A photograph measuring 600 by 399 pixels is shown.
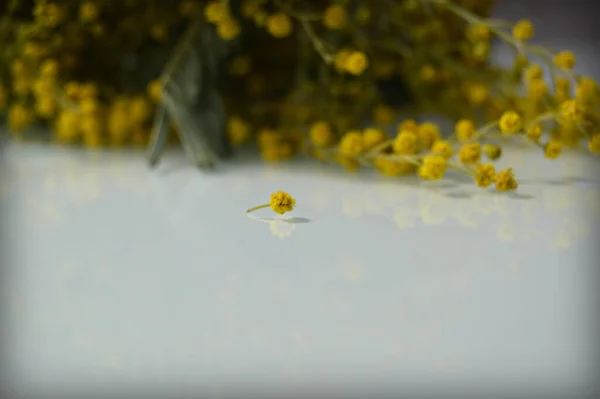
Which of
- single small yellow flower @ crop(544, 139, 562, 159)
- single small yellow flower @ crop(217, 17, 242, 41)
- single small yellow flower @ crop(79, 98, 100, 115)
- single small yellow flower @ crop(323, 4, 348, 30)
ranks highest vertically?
single small yellow flower @ crop(323, 4, 348, 30)

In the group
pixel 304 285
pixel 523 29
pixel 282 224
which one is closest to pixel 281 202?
pixel 282 224

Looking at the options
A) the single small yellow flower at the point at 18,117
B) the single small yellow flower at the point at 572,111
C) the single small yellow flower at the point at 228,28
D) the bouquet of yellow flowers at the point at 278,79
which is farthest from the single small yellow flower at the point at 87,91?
the single small yellow flower at the point at 572,111

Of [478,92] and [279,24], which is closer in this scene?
[279,24]

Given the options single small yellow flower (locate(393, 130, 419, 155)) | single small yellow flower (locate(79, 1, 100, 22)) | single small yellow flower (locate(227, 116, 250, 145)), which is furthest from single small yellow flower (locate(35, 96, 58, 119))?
single small yellow flower (locate(393, 130, 419, 155))

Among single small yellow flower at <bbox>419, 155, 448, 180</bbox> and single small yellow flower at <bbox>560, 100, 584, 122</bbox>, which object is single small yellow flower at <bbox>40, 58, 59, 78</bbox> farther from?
single small yellow flower at <bbox>560, 100, 584, 122</bbox>

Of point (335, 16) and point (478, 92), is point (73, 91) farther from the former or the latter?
point (478, 92)

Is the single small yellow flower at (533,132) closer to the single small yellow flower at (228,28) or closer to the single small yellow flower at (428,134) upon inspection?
the single small yellow flower at (428,134)
